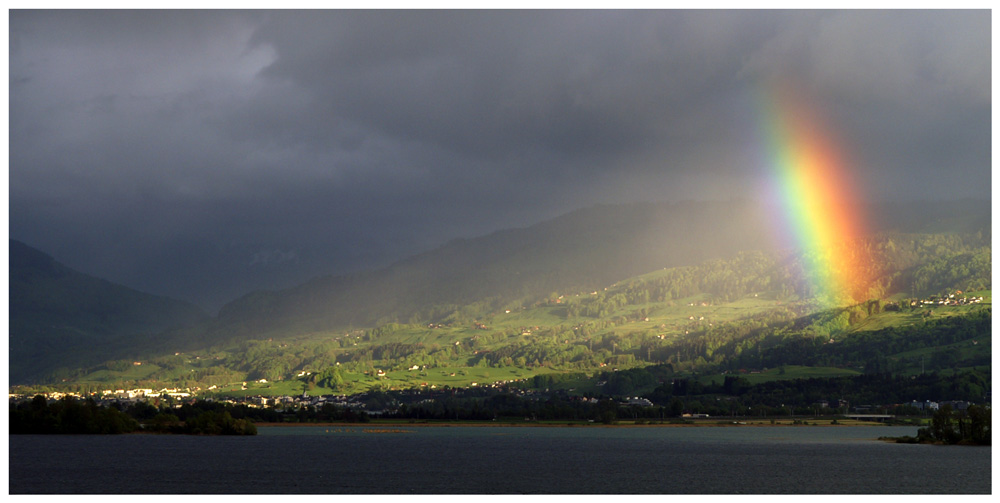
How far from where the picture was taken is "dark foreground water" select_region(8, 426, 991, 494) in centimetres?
9462

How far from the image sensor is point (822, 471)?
115125 mm

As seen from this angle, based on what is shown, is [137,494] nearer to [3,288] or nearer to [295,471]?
[295,471]

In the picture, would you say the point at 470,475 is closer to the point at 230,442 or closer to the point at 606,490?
the point at 606,490

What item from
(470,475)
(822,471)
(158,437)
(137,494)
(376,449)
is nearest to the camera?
(137,494)

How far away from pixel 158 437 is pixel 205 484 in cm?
8783

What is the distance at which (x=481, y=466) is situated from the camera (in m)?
117

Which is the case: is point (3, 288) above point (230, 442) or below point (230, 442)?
above

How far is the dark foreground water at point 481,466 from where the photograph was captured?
94625 millimetres

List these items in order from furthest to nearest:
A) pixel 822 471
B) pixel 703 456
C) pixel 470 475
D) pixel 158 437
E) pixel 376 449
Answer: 1. pixel 158 437
2. pixel 376 449
3. pixel 703 456
4. pixel 822 471
5. pixel 470 475

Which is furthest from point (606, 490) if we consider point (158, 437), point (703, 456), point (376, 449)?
point (158, 437)

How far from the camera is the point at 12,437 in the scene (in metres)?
163
